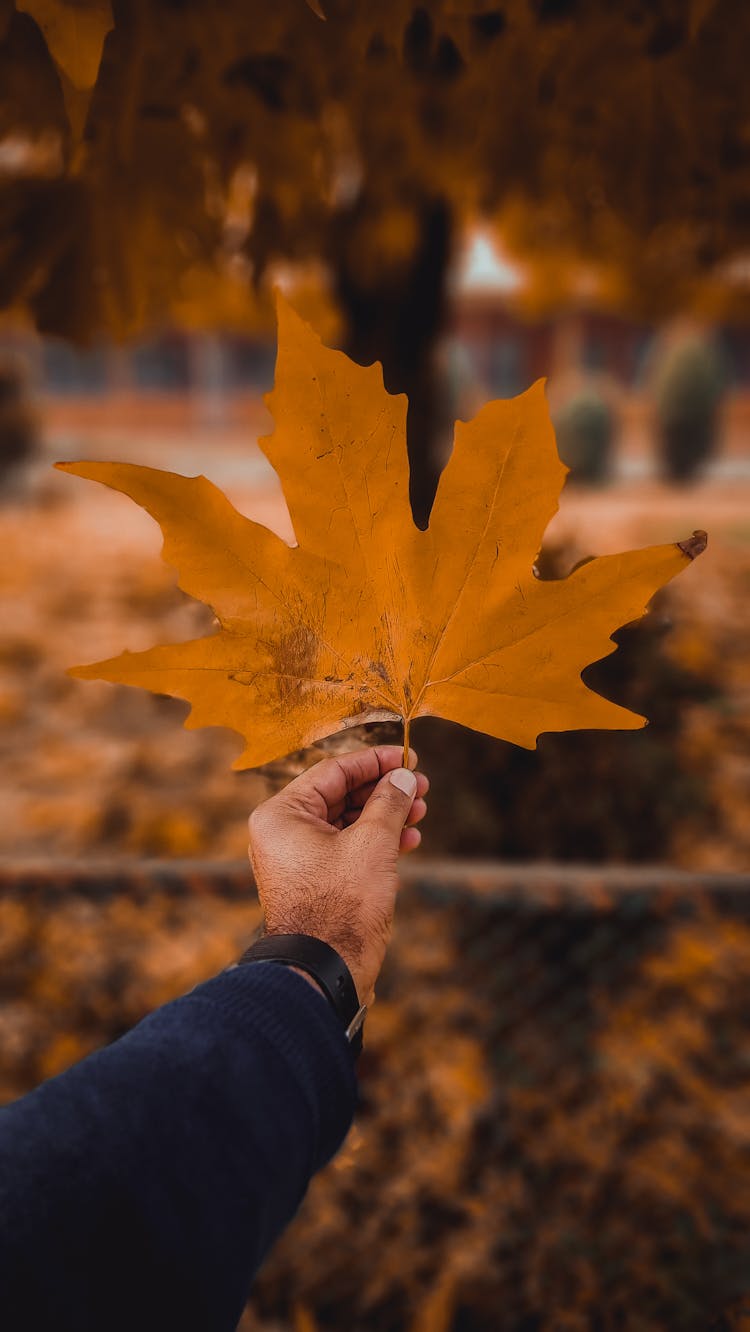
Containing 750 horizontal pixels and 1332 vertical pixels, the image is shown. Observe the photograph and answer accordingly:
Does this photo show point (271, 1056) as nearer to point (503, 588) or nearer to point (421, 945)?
point (503, 588)

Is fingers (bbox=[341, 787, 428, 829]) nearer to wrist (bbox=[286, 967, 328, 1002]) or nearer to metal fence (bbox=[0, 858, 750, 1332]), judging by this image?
wrist (bbox=[286, 967, 328, 1002])

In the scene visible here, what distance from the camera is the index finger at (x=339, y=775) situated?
0.83 m

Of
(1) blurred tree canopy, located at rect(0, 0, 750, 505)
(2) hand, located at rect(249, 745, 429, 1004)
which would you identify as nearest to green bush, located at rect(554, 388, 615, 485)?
(1) blurred tree canopy, located at rect(0, 0, 750, 505)

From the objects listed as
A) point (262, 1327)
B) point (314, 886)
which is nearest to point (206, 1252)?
point (314, 886)

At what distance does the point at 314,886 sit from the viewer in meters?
0.78

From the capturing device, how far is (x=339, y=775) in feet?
2.79

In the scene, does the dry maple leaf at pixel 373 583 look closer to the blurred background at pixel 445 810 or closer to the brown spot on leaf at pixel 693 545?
the brown spot on leaf at pixel 693 545

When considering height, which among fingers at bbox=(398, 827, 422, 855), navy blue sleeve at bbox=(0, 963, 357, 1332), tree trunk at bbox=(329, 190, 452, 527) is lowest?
navy blue sleeve at bbox=(0, 963, 357, 1332)

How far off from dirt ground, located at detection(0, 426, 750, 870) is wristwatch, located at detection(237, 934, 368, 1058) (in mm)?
226

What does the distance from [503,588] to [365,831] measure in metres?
0.27

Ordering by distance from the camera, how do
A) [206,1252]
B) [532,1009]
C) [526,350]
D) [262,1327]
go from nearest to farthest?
[206,1252]
[262,1327]
[532,1009]
[526,350]

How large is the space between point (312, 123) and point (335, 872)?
1775mm

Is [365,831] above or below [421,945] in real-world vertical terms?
above

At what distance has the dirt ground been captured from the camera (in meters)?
2.96
